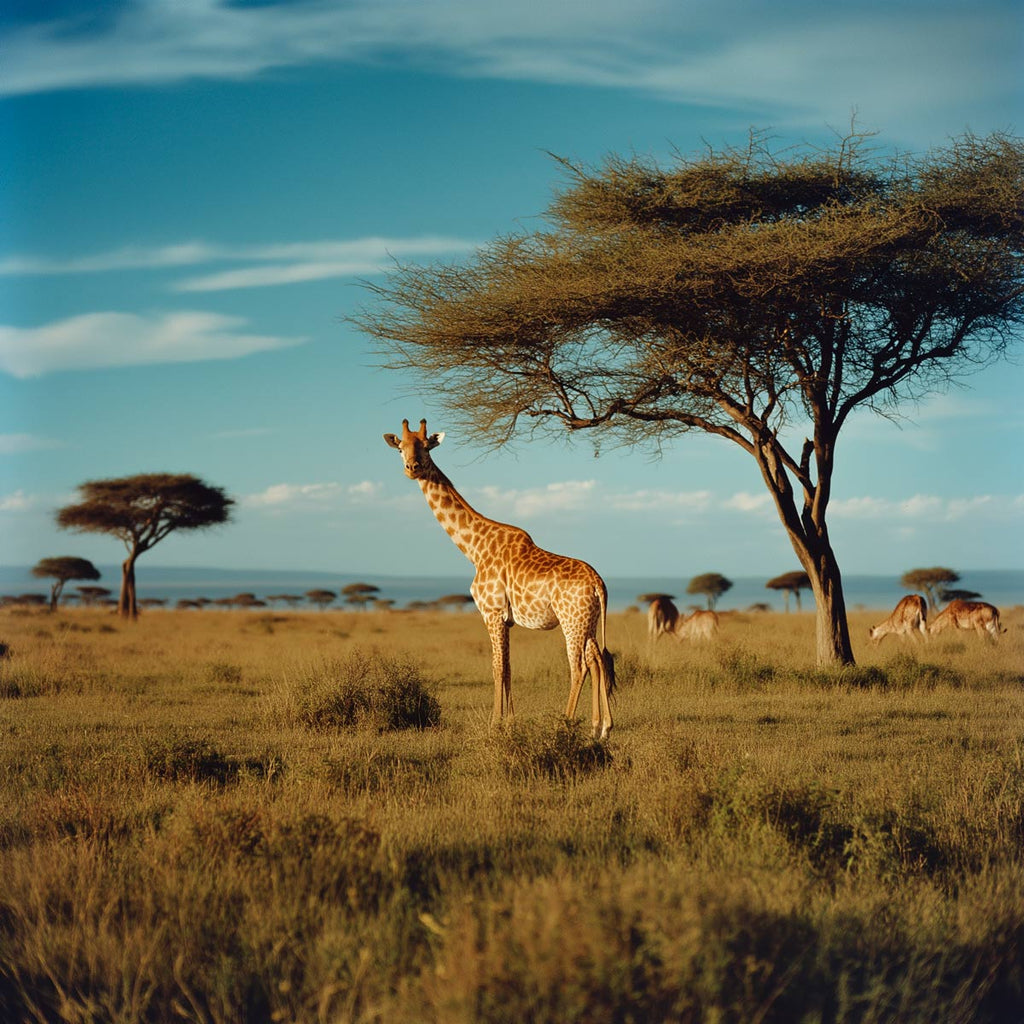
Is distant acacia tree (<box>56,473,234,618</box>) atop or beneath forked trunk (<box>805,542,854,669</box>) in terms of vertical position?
atop

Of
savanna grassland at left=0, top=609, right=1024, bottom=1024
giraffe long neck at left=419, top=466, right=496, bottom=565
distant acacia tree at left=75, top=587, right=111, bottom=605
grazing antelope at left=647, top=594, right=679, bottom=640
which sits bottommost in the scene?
savanna grassland at left=0, top=609, right=1024, bottom=1024

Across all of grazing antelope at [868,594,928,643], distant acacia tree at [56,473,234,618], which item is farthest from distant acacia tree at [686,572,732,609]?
grazing antelope at [868,594,928,643]

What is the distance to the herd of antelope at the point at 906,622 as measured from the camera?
21.9 meters

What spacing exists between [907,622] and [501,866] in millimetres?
18273

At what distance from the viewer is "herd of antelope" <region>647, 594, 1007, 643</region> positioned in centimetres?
2188

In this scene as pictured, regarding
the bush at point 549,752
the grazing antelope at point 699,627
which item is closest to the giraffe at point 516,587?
the bush at point 549,752

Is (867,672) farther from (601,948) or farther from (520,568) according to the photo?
(601,948)

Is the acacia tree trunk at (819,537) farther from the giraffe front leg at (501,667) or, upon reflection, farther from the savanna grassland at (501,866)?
the giraffe front leg at (501,667)

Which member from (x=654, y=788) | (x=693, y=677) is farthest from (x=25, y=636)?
(x=654, y=788)

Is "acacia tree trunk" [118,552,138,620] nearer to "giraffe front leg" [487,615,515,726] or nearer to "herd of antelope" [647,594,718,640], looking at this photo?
"herd of antelope" [647,594,718,640]

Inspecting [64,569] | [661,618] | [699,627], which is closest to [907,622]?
[699,627]

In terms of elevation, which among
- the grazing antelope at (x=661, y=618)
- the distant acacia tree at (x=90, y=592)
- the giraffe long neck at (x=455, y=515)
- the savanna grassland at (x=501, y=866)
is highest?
the giraffe long neck at (x=455, y=515)

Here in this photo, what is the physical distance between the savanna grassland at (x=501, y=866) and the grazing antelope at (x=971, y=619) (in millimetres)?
11650

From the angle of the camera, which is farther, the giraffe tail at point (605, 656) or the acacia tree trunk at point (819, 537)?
the acacia tree trunk at point (819, 537)
